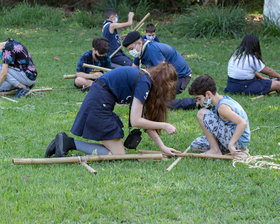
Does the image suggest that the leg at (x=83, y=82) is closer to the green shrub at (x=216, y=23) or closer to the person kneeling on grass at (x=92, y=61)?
the person kneeling on grass at (x=92, y=61)

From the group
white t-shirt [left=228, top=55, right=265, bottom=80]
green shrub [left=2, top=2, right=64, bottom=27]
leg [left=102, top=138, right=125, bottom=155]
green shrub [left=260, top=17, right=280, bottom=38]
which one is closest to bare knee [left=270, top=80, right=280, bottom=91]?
white t-shirt [left=228, top=55, right=265, bottom=80]

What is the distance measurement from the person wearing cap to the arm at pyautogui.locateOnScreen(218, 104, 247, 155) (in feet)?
4.84

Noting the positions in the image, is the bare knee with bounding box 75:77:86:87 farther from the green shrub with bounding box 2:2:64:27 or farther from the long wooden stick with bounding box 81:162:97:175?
the green shrub with bounding box 2:2:64:27

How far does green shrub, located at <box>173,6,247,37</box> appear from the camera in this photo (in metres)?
12.5

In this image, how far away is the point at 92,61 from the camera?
7.64 meters

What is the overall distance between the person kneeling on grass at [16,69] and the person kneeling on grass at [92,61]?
78 cm

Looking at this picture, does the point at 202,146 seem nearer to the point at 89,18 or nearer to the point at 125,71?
the point at 125,71

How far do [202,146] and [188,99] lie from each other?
1836mm

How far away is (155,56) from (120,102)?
1951mm

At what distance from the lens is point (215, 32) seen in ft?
41.3

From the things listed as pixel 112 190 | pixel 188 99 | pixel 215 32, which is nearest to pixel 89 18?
pixel 215 32

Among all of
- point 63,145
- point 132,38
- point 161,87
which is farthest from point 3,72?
point 161,87

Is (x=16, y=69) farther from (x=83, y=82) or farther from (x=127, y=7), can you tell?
(x=127, y=7)

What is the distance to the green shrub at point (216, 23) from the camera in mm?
12539
